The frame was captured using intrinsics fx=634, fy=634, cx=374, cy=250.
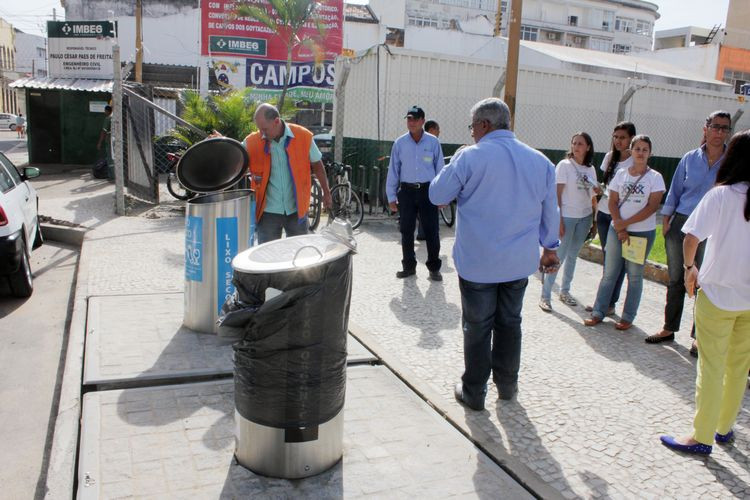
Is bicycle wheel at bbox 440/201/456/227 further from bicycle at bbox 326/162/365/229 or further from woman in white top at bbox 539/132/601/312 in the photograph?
woman in white top at bbox 539/132/601/312

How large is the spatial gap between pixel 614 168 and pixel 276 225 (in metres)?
3.31

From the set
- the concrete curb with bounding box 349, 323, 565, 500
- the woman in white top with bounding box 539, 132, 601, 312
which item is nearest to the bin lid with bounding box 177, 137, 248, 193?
the concrete curb with bounding box 349, 323, 565, 500

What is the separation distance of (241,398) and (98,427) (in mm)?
1001

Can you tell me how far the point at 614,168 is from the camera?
619 centimetres

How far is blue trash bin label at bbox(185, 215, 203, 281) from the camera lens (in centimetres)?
491

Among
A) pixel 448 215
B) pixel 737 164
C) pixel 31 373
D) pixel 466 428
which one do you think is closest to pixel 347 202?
pixel 448 215

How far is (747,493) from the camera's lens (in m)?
3.28

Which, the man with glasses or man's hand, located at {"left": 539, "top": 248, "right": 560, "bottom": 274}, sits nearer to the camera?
man's hand, located at {"left": 539, "top": 248, "right": 560, "bottom": 274}

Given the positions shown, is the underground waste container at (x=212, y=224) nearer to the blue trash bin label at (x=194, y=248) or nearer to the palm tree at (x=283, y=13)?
the blue trash bin label at (x=194, y=248)

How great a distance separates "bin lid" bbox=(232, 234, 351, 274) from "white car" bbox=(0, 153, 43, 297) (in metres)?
4.09

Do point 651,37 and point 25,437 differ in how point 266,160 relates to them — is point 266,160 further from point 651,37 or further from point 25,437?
point 651,37

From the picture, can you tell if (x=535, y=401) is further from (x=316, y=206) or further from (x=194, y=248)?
(x=316, y=206)

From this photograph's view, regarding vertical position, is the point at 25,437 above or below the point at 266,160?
below

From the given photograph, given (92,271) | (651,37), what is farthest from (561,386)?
(651,37)
